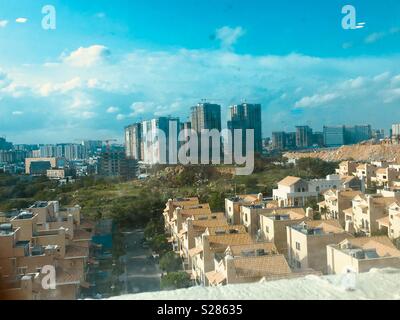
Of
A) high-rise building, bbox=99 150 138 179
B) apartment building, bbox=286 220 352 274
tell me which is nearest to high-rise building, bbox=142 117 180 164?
high-rise building, bbox=99 150 138 179

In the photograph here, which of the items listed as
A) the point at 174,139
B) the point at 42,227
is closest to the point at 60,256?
the point at 42,227

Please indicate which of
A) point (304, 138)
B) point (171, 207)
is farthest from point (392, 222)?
point (304, 138)

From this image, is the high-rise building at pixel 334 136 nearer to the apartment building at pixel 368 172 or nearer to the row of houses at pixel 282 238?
the apartment building at pixel 368 172

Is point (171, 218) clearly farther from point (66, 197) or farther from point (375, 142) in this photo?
point (375, 142)

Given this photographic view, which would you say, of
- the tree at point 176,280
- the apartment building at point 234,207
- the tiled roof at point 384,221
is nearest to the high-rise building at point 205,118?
the apartment building at point 234,207

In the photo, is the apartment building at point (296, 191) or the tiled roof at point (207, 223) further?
the apartment building at point (296, 191)
